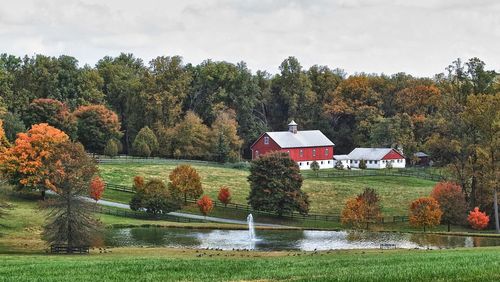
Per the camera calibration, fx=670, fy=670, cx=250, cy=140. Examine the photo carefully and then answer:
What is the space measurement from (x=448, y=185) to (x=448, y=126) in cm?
828

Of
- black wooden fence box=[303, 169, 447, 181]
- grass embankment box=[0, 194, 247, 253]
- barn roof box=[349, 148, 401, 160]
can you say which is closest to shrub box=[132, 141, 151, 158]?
black wooden fence box=[303, 169, 447, 181]

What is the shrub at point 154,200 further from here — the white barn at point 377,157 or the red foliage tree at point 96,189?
the white barn at point 377,157

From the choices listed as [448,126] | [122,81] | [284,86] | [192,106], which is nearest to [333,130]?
[284,86]

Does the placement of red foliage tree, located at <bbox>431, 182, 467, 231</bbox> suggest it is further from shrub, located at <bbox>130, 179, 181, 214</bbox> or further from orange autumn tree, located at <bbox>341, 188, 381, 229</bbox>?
shrub, located at <bbox>130, 179, 181, 214</bbox>

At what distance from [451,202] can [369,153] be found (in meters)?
54.5

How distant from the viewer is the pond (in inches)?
2016

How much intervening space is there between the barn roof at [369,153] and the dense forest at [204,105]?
3777mm

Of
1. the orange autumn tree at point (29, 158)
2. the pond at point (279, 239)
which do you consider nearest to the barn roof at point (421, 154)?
the pond at point (279, 239)

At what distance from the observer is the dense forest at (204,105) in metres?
112

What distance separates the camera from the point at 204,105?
133750 millimetres

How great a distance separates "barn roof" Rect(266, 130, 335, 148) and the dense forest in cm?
700

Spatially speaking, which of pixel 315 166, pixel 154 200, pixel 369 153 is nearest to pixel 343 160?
pixel 369 153

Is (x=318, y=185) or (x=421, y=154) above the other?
(x=421, y=154)

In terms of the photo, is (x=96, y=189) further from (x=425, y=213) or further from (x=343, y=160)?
(x=343, y=160)
